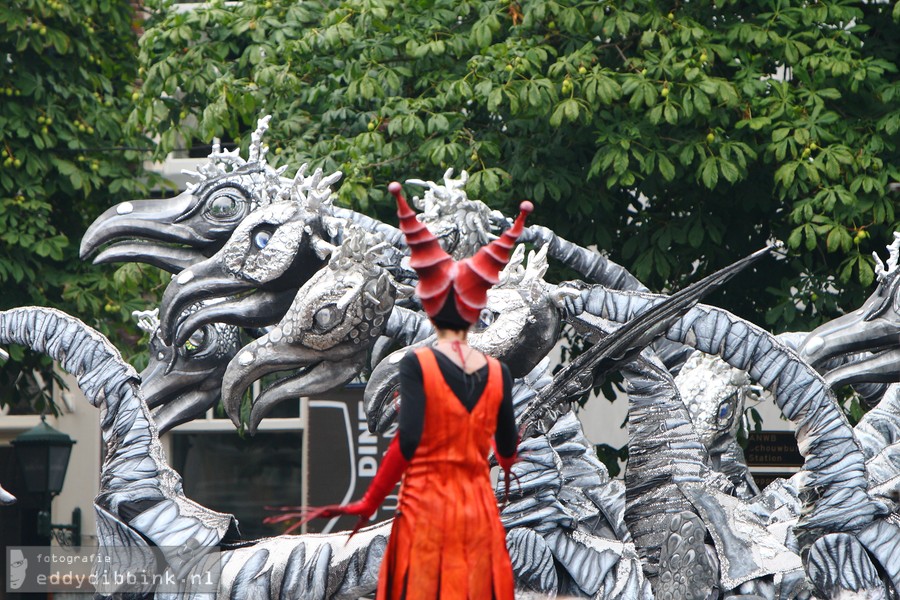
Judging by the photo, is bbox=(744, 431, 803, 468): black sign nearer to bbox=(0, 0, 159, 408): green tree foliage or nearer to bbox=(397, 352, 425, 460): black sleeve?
bbox=(0, 0, 159, 408): green tree foliage

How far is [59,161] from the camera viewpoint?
12.7m

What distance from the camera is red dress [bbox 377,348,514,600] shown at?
4.97 m

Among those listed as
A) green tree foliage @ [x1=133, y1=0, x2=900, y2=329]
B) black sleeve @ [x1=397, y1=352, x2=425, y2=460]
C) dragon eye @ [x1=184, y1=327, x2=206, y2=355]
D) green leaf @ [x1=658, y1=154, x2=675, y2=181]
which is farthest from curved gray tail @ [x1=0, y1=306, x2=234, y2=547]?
green leaf @ [x1=658, y1=154, x2=675, y2=181]

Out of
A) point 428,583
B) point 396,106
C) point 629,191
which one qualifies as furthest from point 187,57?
point 428,583

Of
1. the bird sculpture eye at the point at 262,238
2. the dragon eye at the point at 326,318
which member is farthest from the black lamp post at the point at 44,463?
the dragon eye at the point at 326,318

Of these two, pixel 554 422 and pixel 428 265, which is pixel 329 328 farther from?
pixel 428 265

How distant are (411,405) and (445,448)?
0.18 m

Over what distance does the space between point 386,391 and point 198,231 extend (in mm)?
1605

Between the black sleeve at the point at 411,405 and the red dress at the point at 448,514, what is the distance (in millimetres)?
36

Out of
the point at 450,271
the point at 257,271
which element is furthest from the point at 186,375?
the point at 450,271

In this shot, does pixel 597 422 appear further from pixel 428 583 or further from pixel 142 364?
pixel 428 583

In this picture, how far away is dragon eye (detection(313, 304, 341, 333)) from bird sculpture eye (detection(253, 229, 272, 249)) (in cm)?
80

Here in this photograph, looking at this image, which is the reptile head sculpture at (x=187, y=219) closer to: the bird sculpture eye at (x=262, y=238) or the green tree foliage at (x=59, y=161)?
the bird sculpture eye at (x=262, y=238)

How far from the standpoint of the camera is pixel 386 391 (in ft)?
25.4
